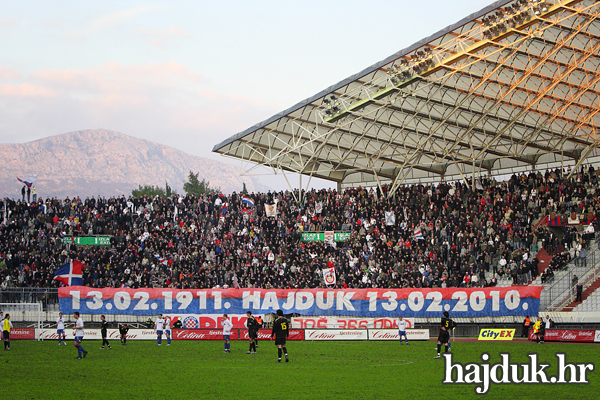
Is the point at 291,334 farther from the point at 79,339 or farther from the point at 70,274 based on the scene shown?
the point at 70,274

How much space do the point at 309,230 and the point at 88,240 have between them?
18217 mm

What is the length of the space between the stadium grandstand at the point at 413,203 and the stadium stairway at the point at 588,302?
0.23 m

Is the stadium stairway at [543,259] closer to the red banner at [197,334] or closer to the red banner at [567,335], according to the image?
the red banner at [567,335]

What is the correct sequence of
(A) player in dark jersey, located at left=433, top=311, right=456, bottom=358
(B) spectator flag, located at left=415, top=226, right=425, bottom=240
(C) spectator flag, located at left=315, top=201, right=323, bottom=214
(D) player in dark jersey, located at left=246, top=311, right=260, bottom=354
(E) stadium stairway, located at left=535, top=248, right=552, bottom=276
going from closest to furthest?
(A) player in dark jersey, located at left=433, top=311, right=456, bottom=358 < (D) player in dark jersey, located at left=246, top=311, right=260, bottom=354 < (E) stadium stairway, located at left=535, top=248, right=552, bottom=276 < (B) spectator flag, located at left=415, top=226, right=425, bottom=240 < (C) spectator flag, located at left=315, top=201, right=323, bottom=214

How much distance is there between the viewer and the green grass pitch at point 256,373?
653 inches

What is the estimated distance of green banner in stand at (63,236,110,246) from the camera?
5322cm

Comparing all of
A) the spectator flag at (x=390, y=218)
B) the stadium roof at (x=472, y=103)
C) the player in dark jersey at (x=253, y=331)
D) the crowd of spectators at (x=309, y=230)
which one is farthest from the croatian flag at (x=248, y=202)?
the player in dark jersey at (x=253, y=331)

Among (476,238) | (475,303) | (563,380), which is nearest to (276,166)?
(476,238)

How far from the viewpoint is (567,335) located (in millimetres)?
34594

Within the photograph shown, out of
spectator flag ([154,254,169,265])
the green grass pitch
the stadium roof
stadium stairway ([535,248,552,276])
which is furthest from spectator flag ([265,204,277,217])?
the green grass pitch

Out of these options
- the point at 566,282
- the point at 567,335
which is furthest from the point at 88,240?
the point at 567,335

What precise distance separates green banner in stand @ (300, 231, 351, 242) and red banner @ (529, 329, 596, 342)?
750 inches

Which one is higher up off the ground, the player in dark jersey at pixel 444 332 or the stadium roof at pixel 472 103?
the stadium roof at pixel 472 103

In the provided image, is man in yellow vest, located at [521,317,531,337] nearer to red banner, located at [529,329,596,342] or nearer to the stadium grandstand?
red banner, located at [529,329,596,342]
